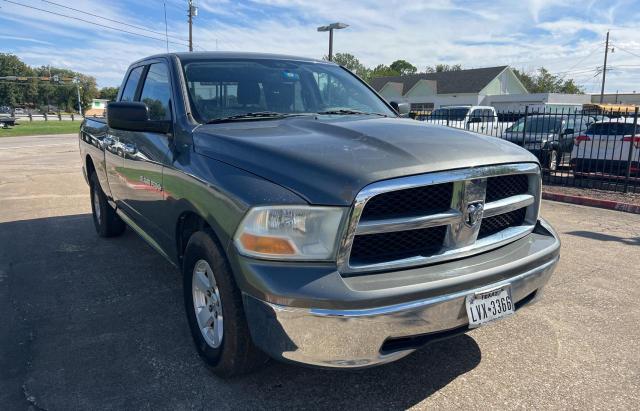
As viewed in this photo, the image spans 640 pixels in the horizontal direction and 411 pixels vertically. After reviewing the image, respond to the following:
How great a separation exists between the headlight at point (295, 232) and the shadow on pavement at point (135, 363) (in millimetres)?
927

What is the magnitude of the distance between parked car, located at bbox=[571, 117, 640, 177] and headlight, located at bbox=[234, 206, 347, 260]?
9.76 meters

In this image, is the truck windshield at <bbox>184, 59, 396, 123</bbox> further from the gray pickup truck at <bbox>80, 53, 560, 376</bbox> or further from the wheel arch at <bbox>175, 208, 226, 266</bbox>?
A: the wheel arch at <bbox>175, 208, 226, 266</bbox>

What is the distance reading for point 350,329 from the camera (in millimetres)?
2084

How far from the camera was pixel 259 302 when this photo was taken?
219 cm

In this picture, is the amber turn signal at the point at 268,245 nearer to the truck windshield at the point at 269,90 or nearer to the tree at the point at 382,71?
the truck windshield at the point at 269,90

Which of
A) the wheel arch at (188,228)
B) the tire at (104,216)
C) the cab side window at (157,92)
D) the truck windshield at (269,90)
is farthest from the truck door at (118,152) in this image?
the wheel arch at (188,228)

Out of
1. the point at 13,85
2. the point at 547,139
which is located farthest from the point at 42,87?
the point at 547,139

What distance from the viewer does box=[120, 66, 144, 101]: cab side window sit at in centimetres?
455

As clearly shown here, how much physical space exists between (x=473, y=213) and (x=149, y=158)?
2289 mm

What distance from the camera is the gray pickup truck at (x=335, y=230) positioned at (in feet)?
6.99

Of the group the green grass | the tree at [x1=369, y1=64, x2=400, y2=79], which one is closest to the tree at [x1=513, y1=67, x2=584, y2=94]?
the tree at [x1=369, y1=64, x2=400, y2=79]

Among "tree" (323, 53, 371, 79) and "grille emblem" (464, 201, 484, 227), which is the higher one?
"tree" (323, 53, 371, 79)

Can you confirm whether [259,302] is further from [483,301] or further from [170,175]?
[170,175]

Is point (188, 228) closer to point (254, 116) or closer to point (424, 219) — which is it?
point (254, 116)
